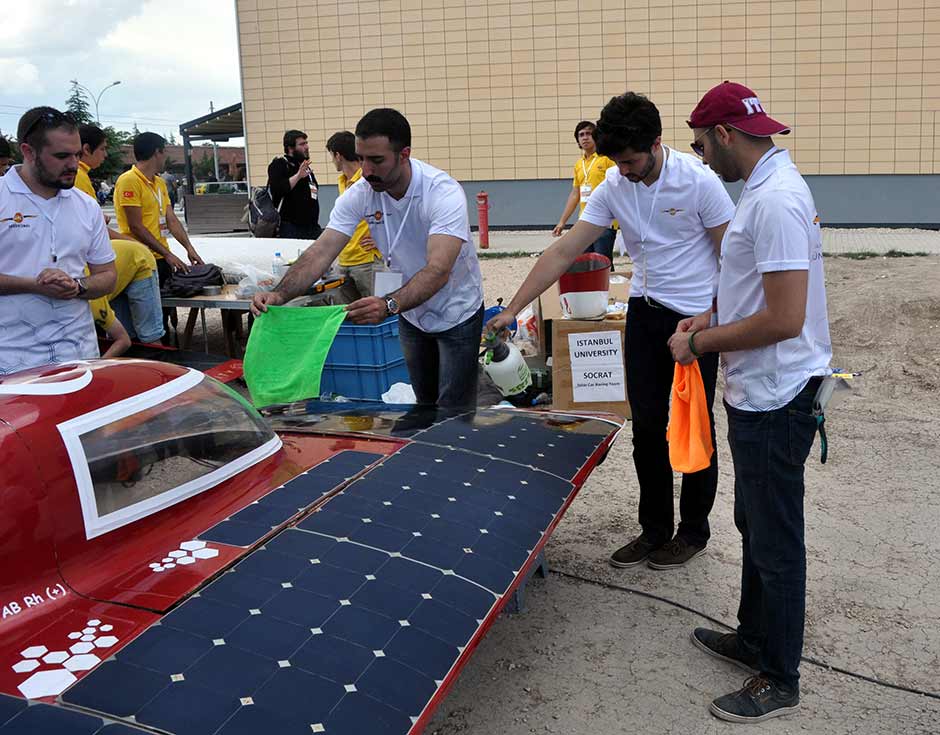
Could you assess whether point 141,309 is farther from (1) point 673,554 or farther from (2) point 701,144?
(2) point 701,144

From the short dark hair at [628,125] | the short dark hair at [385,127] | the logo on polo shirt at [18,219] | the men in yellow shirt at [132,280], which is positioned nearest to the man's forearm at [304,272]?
the short dark hair at [385,127]

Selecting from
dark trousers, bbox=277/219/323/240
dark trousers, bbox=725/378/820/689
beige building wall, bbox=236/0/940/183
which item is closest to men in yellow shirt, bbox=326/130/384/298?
dark trousers, bbox=277/219/323/240

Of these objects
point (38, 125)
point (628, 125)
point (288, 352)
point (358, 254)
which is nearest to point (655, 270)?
point (628, 125)

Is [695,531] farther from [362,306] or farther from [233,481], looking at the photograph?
[233,481]

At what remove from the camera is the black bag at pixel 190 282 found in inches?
285

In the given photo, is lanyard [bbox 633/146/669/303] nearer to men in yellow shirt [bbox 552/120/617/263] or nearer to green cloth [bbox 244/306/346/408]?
green cloth [bbox 244/306/346/408]

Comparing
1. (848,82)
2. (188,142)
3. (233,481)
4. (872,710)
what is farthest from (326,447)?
(188,142)

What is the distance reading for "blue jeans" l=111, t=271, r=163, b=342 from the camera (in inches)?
257

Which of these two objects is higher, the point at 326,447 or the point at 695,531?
the point at 326,447

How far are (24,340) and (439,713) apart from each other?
2395mm

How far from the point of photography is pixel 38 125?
379cm

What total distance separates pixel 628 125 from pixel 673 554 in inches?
75.3

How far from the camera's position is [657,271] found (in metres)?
3.87

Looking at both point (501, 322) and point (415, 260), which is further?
point (415, 260)
